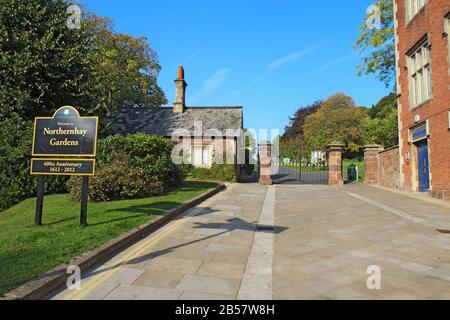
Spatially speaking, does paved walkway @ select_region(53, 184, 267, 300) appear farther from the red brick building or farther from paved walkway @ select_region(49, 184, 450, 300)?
the red brick building

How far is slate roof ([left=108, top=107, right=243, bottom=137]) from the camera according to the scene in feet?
82.5

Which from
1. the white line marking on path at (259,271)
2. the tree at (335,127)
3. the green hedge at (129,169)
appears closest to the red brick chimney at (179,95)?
the green hedge at (129,169)

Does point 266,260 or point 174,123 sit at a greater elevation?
point 174,123

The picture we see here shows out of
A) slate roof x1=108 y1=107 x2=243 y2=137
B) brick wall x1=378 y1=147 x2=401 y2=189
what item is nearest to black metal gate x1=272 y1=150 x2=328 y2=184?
brick wall x1=378 y1=147 x2=401 y2=189

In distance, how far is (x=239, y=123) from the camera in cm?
2516

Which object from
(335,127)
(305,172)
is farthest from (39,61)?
(335,127)

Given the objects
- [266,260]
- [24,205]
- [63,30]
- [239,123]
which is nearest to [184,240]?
[266,260]

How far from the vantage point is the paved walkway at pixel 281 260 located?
12.9ft

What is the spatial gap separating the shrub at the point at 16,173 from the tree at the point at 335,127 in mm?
40427

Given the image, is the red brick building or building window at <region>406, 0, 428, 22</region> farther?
building window at <region>406, 0, 428, 22</region>

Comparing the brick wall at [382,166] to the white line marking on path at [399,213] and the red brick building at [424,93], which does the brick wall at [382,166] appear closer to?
the red brick building at [424,93]

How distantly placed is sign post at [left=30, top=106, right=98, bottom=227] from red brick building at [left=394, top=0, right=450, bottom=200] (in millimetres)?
12395

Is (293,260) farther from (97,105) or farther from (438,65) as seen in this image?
(97,105)

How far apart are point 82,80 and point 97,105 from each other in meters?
1.49
